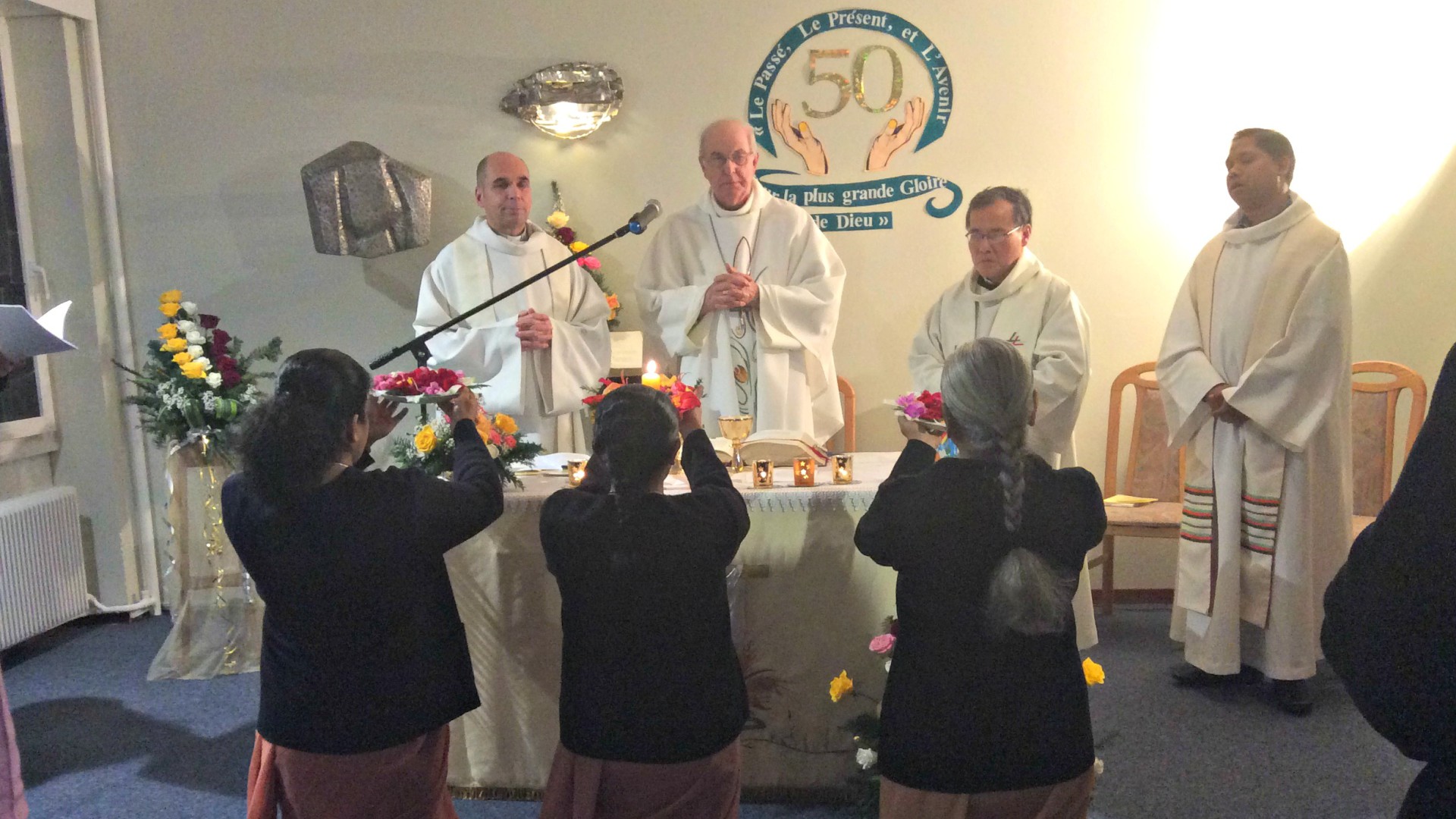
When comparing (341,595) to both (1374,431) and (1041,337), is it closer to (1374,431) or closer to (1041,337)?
(1041,337)

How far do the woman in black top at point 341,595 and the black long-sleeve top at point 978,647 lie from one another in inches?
37.0

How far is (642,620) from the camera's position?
196cm

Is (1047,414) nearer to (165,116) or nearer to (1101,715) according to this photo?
(1101,715)

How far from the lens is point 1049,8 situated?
16.6 ft

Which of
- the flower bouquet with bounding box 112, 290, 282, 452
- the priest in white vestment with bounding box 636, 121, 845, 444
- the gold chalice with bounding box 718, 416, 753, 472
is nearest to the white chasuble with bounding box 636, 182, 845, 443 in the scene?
the priest in white vestment with bounding box 636, 121, 845, 444

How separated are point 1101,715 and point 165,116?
5.23m

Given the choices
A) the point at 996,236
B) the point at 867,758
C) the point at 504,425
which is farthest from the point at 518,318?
the point at 867,758

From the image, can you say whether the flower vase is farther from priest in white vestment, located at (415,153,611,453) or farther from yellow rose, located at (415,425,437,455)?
yellow rose, located at (415,425,437,455)

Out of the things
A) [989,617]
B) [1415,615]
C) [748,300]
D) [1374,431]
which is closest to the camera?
[1415,615]

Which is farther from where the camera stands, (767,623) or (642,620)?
(767,623)

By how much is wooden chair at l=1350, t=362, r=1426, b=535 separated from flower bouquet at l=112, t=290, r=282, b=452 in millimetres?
4905

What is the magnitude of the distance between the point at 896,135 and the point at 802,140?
47 centimetres

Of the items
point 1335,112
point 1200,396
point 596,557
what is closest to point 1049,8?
point 1335,112

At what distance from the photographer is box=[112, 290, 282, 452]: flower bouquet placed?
4.46 meters
